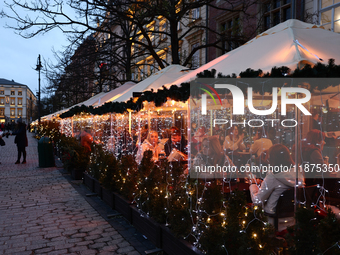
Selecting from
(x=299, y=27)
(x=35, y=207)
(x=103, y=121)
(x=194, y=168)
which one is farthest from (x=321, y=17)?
(x=103, y=121)

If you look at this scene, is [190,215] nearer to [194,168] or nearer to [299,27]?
[194,168]

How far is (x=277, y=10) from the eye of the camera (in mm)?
13914

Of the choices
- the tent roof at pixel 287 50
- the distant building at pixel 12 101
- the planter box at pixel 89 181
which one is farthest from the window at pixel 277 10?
the distant building at pixel 12 101

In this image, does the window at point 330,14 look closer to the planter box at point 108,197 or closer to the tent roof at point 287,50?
the tent roof at point 287,50

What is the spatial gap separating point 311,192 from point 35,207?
5748mm

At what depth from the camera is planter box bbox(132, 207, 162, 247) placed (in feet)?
14.8

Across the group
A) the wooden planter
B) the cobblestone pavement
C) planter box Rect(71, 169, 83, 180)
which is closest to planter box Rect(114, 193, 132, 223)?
the wooden planter

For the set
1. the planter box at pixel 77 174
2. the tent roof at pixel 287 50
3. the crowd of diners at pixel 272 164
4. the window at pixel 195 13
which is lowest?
the planter box at pixel 77 174

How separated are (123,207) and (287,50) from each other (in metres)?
4.18

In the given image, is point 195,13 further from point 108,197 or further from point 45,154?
point 108,197

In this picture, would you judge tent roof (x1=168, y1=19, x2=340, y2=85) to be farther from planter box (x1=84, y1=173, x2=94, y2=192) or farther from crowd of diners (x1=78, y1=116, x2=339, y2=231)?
planter box (x1=84, y1=173, x2=94, y2=192)

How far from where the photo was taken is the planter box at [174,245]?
363cm

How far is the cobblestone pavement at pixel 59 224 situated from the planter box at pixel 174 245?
0.44 metres

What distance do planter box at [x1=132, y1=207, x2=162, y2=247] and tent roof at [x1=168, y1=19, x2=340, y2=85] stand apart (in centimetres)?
252
